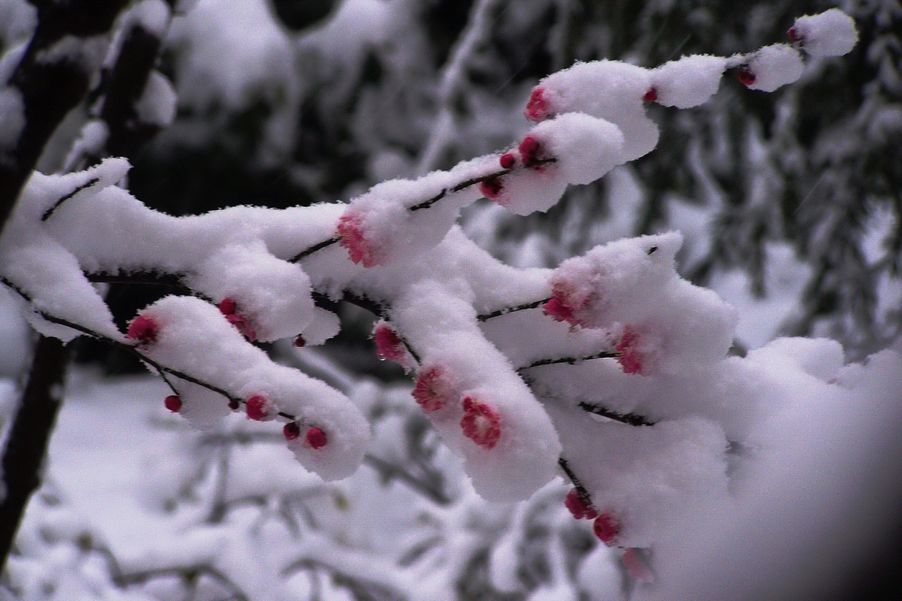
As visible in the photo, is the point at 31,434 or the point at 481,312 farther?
the point at 31,434

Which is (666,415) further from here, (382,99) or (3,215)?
(382,99)

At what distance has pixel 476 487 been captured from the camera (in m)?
0.60

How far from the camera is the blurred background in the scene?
2.08m

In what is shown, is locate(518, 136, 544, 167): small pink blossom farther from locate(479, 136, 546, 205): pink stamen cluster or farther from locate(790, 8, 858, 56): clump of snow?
locate(790, 8, 858, 56): clump of snow

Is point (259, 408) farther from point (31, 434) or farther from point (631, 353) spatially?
point (31, 434)

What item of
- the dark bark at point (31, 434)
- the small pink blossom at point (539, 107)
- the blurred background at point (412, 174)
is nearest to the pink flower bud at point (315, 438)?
the small pink blossom at point (539, 107)

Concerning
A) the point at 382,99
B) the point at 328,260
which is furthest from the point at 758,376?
the point at 382,99

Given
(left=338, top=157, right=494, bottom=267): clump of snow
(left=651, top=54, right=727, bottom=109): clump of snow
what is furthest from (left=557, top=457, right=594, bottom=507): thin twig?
(left=651, top=54, right=727, bottom=109): clump of snow

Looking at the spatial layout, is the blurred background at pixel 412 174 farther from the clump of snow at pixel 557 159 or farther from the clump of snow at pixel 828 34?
the clump of snow at pixel 828 34

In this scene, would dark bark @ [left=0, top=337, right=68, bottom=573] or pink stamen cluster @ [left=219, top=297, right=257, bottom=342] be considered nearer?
pink stamen cluster @ [left=219, top=297, right=257, bottom=342]

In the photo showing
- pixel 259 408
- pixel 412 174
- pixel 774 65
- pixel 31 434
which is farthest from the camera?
pixel 412 174

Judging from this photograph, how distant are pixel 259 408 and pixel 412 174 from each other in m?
5.49

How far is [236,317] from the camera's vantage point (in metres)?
0.64

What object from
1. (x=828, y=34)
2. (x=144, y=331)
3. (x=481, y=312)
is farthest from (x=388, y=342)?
(x=828, y=34)
